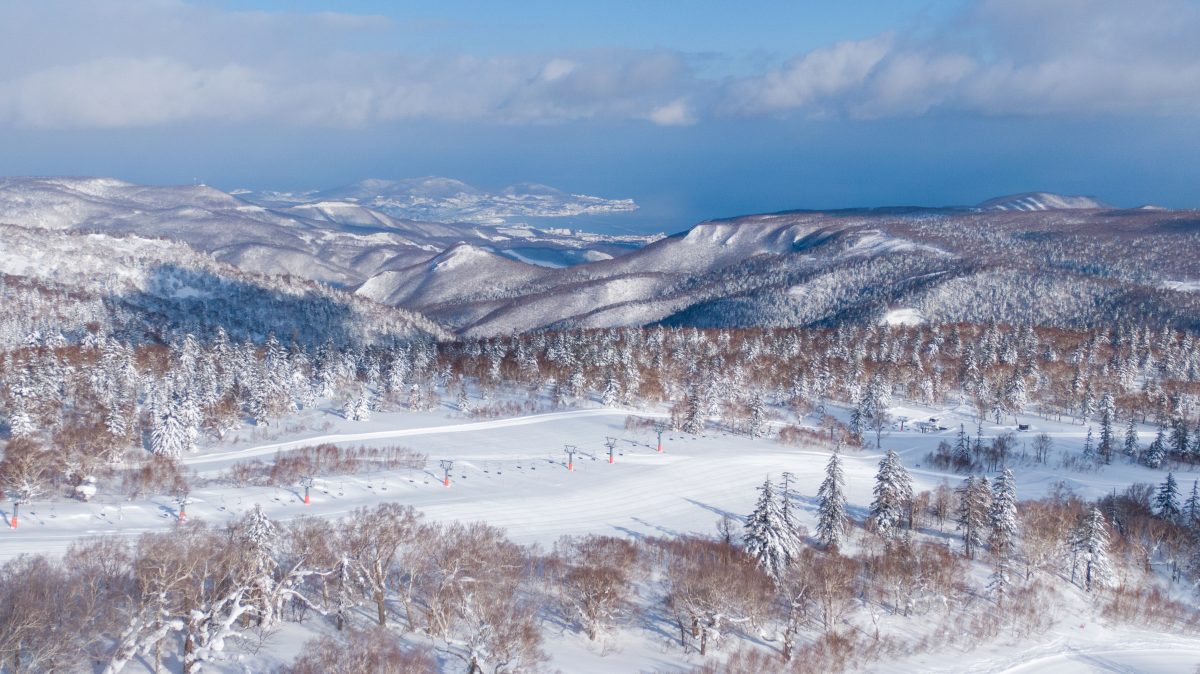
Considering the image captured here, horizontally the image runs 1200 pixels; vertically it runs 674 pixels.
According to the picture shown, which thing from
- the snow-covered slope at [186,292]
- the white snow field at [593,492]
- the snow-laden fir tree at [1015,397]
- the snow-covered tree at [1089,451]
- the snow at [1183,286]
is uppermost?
the snow at [1183,286]

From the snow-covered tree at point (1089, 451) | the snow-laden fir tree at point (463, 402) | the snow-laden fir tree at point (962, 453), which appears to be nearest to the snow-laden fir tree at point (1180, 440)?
the snow-covered tree at point (1089, 451)

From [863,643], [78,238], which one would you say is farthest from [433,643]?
[78,238]

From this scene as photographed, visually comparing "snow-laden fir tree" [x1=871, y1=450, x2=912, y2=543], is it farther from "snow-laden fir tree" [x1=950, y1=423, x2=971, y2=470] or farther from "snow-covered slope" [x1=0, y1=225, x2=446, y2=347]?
"snow-covered slope" [x1=0, y1=225, x2=446, y2=347]

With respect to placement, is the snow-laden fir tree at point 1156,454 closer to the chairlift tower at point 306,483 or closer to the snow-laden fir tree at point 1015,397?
the snow-laden fir tree at point 1015,397

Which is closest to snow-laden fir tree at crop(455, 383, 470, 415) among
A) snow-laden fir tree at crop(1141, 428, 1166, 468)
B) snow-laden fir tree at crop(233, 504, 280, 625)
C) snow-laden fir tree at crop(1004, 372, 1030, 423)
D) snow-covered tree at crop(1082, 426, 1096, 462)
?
snow-laden fir tree at crop(233, 504, 280, 625)

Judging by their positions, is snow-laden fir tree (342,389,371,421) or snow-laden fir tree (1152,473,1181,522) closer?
snow-laden fir tree (1152,473,1181,522)
